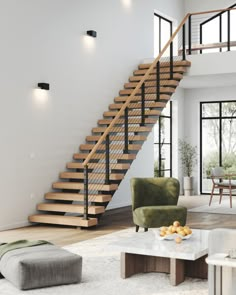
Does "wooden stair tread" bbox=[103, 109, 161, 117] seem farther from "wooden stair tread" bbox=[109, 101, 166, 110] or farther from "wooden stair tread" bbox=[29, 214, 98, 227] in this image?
"wooden stair tread" bbox=[29, 214, 98, 227]

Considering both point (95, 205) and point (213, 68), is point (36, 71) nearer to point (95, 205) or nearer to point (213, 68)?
point (95, 205)

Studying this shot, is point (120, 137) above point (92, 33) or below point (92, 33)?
below

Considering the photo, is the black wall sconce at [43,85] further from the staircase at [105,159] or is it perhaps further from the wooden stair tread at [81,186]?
the wooden stair tread at [81,186]

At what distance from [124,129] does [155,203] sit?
8.75 ft

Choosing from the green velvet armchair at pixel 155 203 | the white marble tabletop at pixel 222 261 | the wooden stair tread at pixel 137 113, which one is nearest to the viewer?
the white marble tabletop at pixel 222 261

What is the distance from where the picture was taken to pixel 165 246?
223 inches

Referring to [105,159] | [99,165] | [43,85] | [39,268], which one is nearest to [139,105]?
[105,159]

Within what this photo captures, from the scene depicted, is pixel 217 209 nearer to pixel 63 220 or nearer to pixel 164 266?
pixel 63 220

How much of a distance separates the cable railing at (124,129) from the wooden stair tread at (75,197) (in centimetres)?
4

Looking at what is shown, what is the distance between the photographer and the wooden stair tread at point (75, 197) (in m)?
9.33

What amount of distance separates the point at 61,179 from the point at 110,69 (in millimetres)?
3112

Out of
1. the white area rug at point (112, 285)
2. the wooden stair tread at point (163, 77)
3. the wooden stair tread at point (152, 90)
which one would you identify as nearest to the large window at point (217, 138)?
the wooden stair tread at point (163, 77)

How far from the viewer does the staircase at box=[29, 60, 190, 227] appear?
9328mm

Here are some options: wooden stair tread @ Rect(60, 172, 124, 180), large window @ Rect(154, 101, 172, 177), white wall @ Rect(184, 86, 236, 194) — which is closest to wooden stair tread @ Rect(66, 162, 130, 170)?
wooden stair tread @ Rect(60, 172, 124, 180)
